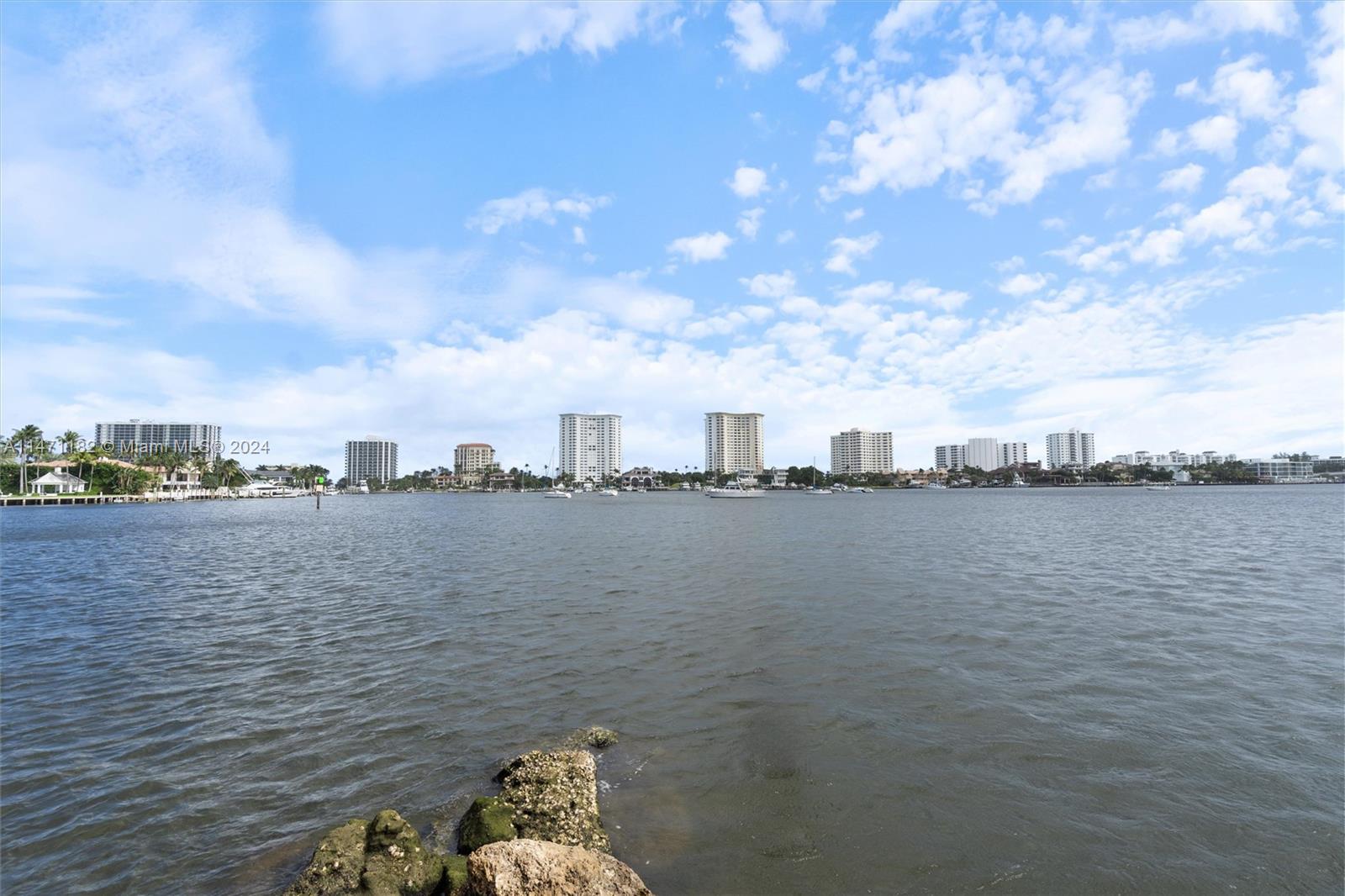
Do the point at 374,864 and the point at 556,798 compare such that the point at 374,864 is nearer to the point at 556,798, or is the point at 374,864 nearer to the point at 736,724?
the point at 556,798

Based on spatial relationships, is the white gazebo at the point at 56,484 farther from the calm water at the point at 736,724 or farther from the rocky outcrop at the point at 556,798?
the rocky outcrop at the point at 556,798

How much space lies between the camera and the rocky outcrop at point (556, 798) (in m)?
6.62

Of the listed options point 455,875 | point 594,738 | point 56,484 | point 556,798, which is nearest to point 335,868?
point 455,875

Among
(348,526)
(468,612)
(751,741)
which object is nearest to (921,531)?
(468,612)

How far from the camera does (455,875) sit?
5.71 metres

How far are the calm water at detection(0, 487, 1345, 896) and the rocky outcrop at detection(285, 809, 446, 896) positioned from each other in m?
0.99

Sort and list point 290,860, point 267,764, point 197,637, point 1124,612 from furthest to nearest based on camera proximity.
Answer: point 1124,612 < point 197,637 < point 267,764 < point 290,860

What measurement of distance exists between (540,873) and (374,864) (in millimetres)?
2052

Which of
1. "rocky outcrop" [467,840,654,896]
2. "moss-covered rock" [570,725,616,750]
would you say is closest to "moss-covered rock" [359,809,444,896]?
"rocky outcrop" [467,840,654,896]

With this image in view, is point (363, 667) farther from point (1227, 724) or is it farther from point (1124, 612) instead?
point (1124, 612)

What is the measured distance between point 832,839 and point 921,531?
153ft

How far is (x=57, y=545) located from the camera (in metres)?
42.2

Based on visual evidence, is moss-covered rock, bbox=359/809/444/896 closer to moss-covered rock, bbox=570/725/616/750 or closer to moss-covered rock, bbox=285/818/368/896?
moss-covered rock, bbox=285/818/368/896

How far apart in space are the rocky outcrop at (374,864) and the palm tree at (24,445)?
164 m
